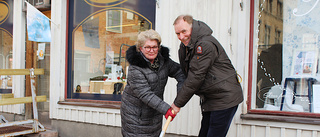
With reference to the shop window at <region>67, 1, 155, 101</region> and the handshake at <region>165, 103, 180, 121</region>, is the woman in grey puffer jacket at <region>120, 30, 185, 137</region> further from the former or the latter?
the shop window at <region>67, 1, 155, 101</region>

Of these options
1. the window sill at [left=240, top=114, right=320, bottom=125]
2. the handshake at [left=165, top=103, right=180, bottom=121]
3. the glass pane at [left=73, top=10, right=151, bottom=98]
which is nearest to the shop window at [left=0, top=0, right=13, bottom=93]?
the glass pane at [left=73, top=10, right=151, bottom=98]

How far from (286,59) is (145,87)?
2.05 m

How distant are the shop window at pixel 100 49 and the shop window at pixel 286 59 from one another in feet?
6.32

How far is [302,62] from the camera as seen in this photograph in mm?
3564

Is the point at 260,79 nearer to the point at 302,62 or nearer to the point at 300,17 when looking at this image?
the point at 302,62

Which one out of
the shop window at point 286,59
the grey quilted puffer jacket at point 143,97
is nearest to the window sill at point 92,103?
the grey quilted puffer jacket at point 143,97

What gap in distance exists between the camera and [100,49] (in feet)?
18.1

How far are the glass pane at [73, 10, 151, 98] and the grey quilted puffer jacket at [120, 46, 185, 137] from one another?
2150 mm

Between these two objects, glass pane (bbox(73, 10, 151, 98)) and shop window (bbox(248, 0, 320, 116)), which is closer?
shop window (bbox(248, 0, 320, 116))

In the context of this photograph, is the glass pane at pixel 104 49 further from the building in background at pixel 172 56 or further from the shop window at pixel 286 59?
the shop window at pixel 286 59

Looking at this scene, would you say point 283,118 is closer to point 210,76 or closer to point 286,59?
point 286,59

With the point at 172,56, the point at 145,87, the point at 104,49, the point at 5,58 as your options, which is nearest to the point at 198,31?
the point at 145,87

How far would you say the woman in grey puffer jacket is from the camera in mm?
2629

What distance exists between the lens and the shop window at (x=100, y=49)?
5.12 meters
